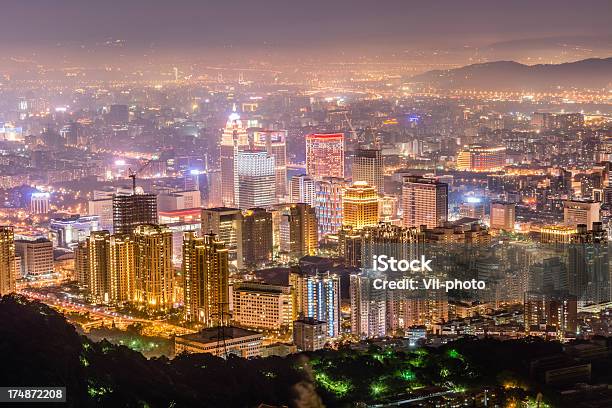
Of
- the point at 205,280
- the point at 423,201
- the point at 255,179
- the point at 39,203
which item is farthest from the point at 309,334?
the point at 39,203

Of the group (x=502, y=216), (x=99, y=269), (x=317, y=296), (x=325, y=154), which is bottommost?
(x=317, y=296)

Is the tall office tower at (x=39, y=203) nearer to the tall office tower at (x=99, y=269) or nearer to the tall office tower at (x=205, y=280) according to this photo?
the tall office tower at (x=99, y=269)

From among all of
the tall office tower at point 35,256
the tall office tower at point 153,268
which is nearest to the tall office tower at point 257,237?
the tall office tower at point 153,268

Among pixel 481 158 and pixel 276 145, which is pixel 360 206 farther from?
pixel 276 145

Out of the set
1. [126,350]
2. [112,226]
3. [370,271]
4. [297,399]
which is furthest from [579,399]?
[112,226]

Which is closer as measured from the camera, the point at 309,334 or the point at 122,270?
the point at 309,334

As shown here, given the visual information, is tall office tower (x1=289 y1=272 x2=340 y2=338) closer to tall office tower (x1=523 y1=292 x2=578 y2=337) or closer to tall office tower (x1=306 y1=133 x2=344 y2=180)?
tall office tower (x1=523 y1=292 x2=578 y2=337)

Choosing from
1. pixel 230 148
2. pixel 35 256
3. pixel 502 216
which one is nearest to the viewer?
pixel 35 256
